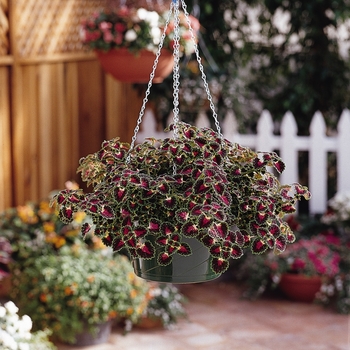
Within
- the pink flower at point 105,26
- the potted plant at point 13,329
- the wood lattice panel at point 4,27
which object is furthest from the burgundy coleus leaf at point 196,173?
the wood lattice panel at point 4,27

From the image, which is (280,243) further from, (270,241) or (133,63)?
(133,63)

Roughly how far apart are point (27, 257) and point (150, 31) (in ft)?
5.01

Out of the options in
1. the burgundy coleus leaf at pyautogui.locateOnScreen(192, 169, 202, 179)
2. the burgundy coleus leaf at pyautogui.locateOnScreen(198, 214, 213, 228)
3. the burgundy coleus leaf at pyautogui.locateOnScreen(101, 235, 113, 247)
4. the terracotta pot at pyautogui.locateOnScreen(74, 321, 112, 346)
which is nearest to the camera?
the burgundy coleus leaf at pyautogui.locateOnScreen(198, 214, 213, 228)

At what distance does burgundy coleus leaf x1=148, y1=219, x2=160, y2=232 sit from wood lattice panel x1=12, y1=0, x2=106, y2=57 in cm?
285

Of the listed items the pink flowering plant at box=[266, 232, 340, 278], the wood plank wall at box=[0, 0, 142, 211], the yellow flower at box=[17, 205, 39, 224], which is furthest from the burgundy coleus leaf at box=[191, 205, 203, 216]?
the pink flowering plant at box=[266, 232, 340, 278]

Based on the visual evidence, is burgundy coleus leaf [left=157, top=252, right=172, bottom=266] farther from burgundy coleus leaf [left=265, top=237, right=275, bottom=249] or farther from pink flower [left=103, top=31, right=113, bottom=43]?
pink flower [left=103, top=31, right=113, bottom=43]

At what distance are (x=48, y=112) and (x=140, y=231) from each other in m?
2.91

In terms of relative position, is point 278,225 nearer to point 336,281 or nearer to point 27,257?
point 27,257

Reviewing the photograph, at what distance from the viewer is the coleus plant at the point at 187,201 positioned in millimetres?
1930

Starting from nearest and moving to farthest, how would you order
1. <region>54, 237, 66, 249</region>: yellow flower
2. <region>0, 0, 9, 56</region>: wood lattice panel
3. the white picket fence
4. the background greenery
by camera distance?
<region>54, 237, 66, 249</region>: yellow flower, <region>0, 0, 9, 56</region>: wood lattice panel, the white picket fence, the background greenery

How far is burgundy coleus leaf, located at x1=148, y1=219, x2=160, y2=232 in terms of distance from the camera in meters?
1.95

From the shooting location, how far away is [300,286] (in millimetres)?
4750

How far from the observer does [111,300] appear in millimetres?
3787

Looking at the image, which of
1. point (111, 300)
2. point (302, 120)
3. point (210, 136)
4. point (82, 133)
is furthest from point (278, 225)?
point (302, 120)
